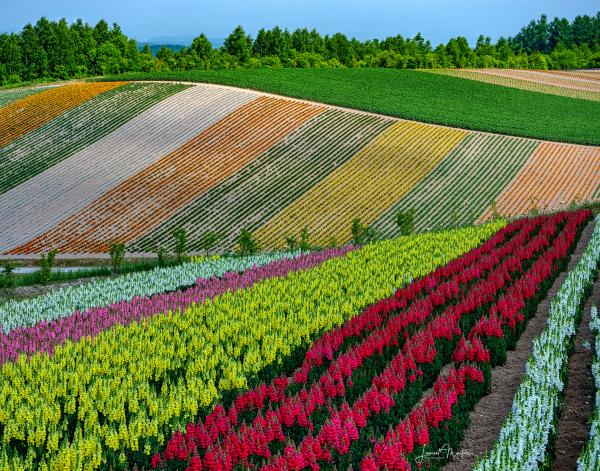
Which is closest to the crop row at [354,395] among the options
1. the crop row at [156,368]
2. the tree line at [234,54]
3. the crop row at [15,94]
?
the crop row at [156,368]

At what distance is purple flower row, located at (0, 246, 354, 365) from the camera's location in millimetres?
13656

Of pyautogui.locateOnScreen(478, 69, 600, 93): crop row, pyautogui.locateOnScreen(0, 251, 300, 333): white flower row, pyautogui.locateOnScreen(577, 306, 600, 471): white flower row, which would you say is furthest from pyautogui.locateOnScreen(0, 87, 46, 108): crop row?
pyautogui.locateOnScreen(577, 306, 600, 471): white flower row

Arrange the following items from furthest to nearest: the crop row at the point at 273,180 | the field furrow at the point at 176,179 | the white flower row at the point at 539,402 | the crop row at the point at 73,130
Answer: the crop row at the point at 73,130 → the crop row at the point at 273,180 → the field furrow at the point at 176,179 → the white flower row at the point at 539,402

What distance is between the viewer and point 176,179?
140 ft

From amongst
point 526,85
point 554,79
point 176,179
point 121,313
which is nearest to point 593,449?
point 121,313

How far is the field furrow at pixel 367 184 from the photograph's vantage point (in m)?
36.0

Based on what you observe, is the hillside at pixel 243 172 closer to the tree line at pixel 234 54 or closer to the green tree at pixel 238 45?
the tree line at pixel 234 54

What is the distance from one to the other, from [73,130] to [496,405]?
45.5 m

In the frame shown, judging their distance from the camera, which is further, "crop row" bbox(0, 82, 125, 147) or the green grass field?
the green grass field

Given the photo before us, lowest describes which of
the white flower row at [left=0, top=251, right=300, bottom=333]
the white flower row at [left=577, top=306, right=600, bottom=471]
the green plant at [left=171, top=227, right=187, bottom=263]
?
the green plant at [left=171, top=227, right=187, bottom=263]

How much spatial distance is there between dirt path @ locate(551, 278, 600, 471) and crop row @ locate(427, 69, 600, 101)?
6803 centimetres

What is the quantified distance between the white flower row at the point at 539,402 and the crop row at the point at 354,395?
82cm

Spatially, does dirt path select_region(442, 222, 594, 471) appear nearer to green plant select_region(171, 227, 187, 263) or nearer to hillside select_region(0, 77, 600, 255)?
green plant select_region(171, 227, 187, 263)

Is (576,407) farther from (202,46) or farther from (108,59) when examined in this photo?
(202,46)
